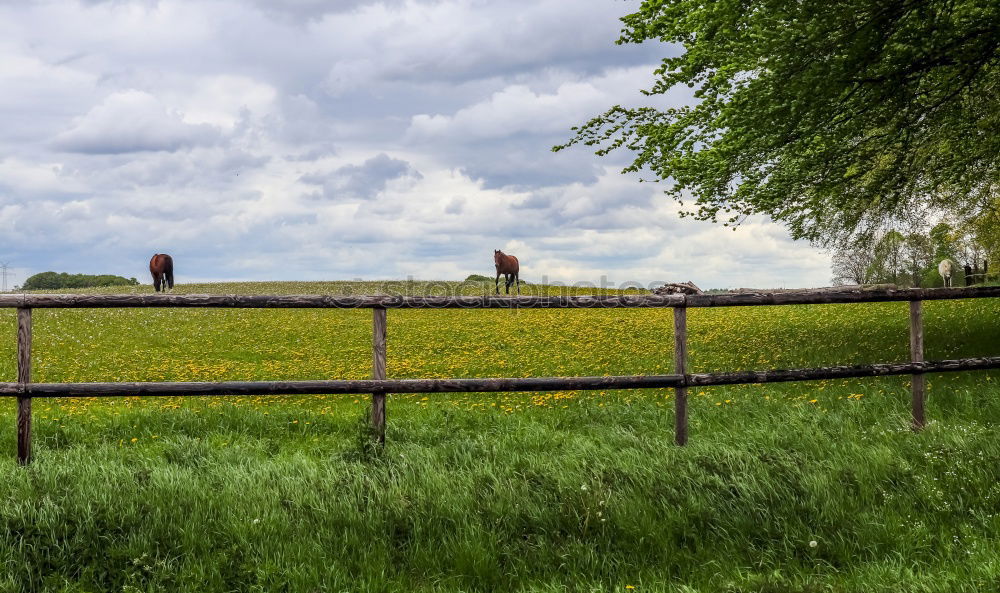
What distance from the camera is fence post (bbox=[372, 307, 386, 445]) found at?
724 cm

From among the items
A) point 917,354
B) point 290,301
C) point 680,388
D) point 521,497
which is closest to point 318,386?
point 290,301

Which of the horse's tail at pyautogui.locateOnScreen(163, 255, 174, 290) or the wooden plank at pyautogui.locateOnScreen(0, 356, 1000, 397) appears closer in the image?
the wooden plank at pyautogui.locateOnScreen(0, 356, 1000, 397)

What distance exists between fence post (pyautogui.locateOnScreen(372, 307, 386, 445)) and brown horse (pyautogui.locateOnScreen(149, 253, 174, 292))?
35430 mm

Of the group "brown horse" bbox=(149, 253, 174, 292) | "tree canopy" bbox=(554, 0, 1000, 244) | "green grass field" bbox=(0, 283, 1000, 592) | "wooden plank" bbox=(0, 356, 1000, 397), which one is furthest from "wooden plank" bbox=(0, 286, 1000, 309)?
"brown horse" bbox=(149, 253, 174, 292)

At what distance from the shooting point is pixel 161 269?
38281 mm

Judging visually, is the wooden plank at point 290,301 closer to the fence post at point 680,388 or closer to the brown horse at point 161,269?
the fence post at point 680,388

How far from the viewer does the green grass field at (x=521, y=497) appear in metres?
5.12

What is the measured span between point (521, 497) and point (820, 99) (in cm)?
944

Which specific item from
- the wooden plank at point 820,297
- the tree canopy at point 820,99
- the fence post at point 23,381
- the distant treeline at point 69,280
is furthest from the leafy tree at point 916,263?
the distant treeline at point 69,280

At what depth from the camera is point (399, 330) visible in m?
23.7

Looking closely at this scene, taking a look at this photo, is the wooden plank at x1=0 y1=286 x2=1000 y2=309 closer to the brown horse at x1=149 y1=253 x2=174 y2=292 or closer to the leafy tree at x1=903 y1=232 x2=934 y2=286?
the brown horse at x1=149 y1=253 x2=174 y2=292

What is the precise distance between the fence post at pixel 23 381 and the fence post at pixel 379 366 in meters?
3.81

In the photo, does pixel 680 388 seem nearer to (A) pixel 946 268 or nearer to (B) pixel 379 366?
(B) pixel 379 366

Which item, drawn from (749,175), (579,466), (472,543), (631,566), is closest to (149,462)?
(472,543)
